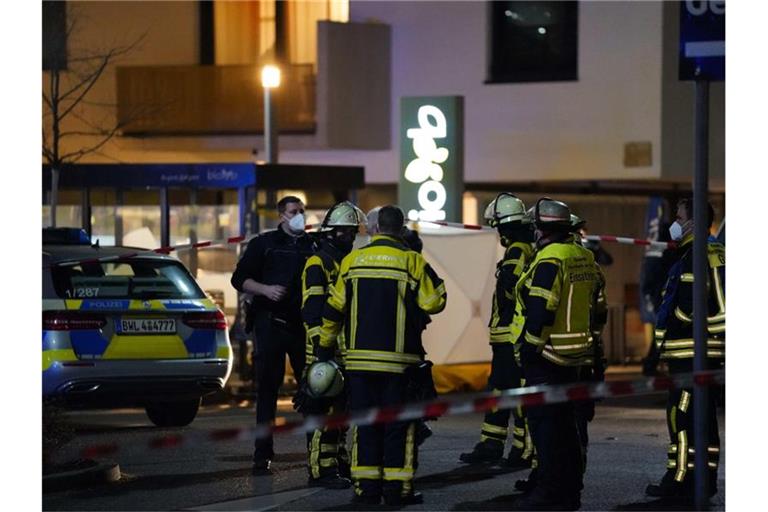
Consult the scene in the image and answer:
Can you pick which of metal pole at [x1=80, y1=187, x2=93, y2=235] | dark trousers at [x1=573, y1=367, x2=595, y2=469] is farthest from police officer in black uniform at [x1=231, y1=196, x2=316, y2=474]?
metal pole at [x1=80, y1=187, x2=93, y2=235]

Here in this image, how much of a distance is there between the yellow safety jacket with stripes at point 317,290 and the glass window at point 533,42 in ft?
51.1

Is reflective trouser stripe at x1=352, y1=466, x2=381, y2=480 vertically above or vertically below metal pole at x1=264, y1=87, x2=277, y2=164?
below

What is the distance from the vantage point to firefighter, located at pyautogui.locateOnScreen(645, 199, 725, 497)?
38.8ft

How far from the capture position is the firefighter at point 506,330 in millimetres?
13242

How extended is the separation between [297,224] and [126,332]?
2.57 meters

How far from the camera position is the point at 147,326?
15445mm

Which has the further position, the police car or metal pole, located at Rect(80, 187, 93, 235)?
metal pole, located at Rect(80, 187, 93, 235)

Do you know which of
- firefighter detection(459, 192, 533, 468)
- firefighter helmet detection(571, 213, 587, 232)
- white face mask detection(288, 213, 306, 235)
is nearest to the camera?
firefighter helmet detection(571, 213, 587, 232)

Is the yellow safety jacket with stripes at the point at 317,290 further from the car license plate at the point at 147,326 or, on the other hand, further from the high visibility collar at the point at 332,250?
the car license plate at the point at 147,326

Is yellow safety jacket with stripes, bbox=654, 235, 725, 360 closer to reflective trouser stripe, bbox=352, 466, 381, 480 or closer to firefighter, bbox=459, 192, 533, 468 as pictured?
firefighter, bbox=459, 192, 533, 468

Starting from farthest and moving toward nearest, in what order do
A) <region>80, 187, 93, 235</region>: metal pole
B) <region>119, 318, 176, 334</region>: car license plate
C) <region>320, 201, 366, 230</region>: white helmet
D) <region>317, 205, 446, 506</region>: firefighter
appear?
<region>80, 187, 93, 235</region>: metal pole → <region>119, 318, 176, 334</region>: car license plate → <region>320, 201, 366, 230</region>: white helmet → <region>317, 205, 446, 506</region>: firefighter

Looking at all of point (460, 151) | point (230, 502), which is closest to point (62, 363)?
point (230, 502)

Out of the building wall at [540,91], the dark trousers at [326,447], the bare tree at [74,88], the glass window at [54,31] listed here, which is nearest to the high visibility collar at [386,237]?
the dark trousers at [326,447]

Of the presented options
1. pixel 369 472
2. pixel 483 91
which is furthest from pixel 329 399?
pixel 483 91
